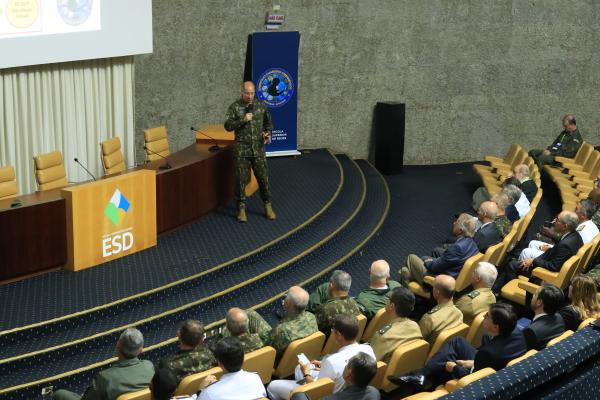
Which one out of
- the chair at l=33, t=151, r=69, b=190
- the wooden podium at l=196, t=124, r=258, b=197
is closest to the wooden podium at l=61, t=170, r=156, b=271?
the chair at l=33, t=151, r=69, b=190

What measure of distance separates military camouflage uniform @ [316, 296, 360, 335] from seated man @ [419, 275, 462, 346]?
1.59 feet

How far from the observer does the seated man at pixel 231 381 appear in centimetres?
441

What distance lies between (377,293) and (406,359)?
114 cm

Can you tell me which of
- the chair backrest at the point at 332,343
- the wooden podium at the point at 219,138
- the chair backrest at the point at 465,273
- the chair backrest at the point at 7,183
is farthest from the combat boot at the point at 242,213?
the chair backrest at the point at 332,343

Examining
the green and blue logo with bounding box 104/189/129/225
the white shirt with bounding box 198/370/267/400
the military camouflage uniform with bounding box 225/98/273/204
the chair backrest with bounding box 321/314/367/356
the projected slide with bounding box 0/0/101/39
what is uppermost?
the projected slide with bounding box 0/0/101/39

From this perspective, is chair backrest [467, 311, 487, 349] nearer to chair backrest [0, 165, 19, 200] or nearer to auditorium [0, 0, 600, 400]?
auditorium [0, 0, 600, 400]

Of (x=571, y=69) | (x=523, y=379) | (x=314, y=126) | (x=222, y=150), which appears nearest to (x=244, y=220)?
(x=222, y=150)

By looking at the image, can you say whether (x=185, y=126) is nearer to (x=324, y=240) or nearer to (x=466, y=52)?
(x=324, y=240)

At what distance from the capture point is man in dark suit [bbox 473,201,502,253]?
24.5 feet

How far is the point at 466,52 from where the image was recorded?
40.4ft

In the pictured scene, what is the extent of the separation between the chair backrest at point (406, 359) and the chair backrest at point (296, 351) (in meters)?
0.49

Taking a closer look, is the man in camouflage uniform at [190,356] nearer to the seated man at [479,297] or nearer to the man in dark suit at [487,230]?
the seated man at [479,297]

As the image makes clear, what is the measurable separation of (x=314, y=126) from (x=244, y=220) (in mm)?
3690

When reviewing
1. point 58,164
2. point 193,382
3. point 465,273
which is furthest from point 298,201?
point 193,382
